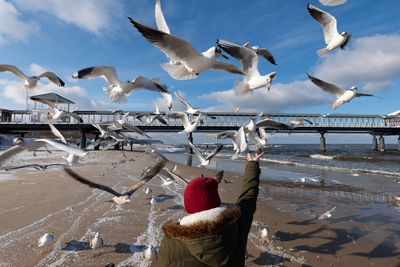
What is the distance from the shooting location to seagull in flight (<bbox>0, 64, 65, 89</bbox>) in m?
5.29

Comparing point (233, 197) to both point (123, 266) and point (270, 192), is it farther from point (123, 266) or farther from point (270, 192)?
point (123, 266)

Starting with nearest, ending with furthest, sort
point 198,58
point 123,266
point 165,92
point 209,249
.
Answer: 1. point 209,249
2. point 123,266
3. point 198,58
4. point 165,92

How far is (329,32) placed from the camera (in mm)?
4273

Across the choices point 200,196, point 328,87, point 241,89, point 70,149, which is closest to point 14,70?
point 70,149

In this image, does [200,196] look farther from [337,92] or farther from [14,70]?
[14,70]

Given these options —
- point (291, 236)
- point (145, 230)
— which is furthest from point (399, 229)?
point (145, 230)

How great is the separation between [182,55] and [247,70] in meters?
1.32

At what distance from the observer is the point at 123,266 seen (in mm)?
2941

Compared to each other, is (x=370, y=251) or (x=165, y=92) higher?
(x=165, y=92)

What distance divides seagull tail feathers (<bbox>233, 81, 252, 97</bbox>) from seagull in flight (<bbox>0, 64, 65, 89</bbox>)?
15.4 ft

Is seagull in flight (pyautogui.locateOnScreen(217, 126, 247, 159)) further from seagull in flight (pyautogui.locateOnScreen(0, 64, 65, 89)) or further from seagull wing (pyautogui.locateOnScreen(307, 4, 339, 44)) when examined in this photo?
seagull in flight (pyautogui.locateOnScreen(0, 64, 65, 89))

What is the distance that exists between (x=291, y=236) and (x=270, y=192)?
3.77m

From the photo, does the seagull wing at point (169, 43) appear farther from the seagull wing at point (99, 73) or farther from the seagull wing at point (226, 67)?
the seagull wing at point (99, 73)

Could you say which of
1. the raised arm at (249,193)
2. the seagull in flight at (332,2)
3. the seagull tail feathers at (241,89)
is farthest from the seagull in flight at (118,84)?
the raised arm at (249,193)
